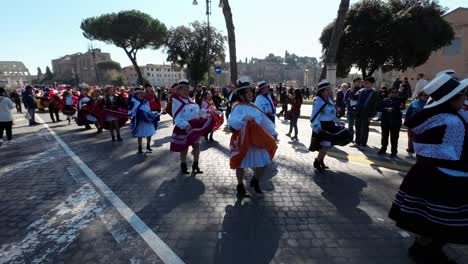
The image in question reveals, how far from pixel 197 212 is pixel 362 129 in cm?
614

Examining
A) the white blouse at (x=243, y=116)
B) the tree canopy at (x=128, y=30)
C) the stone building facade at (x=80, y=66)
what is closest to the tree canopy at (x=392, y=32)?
the white blouse at (x=243, y=116)

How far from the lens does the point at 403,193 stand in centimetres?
345

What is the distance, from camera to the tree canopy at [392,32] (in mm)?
25094

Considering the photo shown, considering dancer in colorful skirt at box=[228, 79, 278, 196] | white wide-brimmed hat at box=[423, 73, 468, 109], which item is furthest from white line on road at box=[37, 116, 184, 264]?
white wide-brimmed hat at box=[423, 73, 468, 109]

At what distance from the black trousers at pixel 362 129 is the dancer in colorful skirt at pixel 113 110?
7661 millimetres

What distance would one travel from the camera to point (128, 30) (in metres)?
46.1

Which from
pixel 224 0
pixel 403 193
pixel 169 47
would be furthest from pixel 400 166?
pixel 169 47

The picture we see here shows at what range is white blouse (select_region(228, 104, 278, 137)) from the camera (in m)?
5.07

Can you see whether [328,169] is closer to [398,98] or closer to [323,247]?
[398,98]

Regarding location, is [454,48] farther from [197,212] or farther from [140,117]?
[197,212]

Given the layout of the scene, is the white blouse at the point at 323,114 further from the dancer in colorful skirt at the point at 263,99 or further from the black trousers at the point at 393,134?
the black trousers at the point at 393,134

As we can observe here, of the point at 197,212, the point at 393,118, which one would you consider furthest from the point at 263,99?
the point at 197,212

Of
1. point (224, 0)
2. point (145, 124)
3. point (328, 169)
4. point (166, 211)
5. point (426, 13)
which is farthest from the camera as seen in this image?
point (426, 13)

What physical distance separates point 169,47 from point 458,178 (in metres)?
38.4
